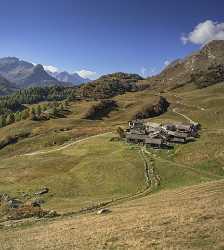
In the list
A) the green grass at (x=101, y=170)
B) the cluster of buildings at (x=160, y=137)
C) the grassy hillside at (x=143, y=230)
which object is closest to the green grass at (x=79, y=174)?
the green grass at (x=101, y=170)

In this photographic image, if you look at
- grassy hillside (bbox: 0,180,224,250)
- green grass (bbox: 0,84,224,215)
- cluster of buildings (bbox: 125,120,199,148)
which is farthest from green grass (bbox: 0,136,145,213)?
grassy hillside (bbox: 0,180,224,250)

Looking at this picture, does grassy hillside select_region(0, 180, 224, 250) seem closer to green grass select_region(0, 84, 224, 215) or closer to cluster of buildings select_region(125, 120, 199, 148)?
green grass select_region(0, 84, 224, 215)

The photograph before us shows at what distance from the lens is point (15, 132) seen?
604 feet

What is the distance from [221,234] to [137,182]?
48.7 meters

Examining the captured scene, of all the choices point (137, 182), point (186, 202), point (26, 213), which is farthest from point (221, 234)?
point (137, 182)

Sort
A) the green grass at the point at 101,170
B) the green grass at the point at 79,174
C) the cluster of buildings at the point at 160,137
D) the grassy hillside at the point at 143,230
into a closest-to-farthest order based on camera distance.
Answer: the grassy hillside at the point at 143,230
the green grass at the point at 79,174
the green grass at the point at 101,170
the cluster of buildings at the point at 160,137

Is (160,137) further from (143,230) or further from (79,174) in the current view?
(143,230)

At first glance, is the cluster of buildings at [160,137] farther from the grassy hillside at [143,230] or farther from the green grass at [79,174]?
the grassy hillside at [143,230]

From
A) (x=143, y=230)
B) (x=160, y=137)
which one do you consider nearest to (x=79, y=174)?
(x=160, y=137)

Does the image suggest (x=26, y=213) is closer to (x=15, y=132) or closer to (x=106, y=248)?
(x=106, y=248)

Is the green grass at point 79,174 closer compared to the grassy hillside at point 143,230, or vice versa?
the grassy hillside at point 143,230

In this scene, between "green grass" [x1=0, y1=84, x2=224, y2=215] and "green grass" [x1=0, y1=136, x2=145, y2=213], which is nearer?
"green grass" [x1=0, y1=136, x2=145, y2=213]

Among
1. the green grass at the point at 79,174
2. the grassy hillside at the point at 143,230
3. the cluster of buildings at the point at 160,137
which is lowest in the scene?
the green grass at the point at 79,174

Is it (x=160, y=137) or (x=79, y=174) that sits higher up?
(x=160, y=137)
